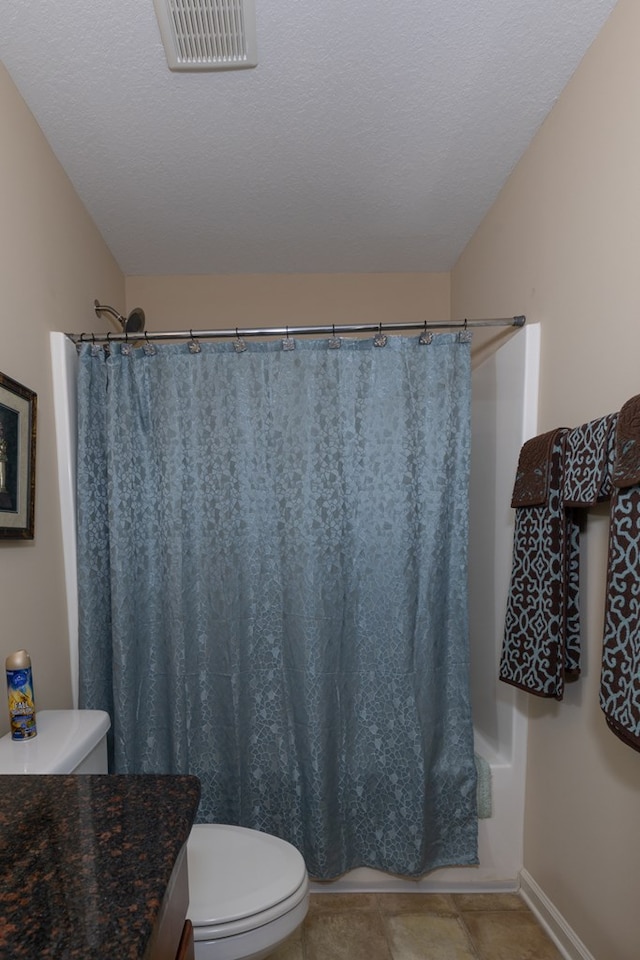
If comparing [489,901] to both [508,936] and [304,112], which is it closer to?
[508,936]

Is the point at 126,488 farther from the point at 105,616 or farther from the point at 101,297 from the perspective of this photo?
the point at 101,297

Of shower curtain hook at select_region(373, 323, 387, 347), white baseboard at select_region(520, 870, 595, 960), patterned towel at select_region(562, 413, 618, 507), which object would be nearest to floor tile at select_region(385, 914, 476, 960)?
white baseboard at select_region(520, 870, 595, 960)

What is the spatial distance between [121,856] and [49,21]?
173cm

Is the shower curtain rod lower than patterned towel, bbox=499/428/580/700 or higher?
higher

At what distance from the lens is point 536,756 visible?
168 cm

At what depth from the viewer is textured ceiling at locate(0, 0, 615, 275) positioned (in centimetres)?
126

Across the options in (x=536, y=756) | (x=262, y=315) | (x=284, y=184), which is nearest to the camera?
(x=536, y=756)

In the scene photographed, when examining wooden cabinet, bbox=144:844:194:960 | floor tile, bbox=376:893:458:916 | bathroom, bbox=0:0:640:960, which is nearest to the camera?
wooden cabinet, bbox=144:844:194:960

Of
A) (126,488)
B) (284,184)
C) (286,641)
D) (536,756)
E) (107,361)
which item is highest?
(284,184)

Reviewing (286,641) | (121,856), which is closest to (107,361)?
(286,641)

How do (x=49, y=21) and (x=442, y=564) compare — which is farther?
(x=442, y=564)

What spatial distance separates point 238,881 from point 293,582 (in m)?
0.81

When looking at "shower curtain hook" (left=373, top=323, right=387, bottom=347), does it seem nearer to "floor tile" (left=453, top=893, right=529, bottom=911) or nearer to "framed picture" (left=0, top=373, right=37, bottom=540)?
"framed picture" (left=0, top=373, right=37, bottom=540)

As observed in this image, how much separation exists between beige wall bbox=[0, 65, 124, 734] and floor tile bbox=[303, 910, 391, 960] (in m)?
1.07
